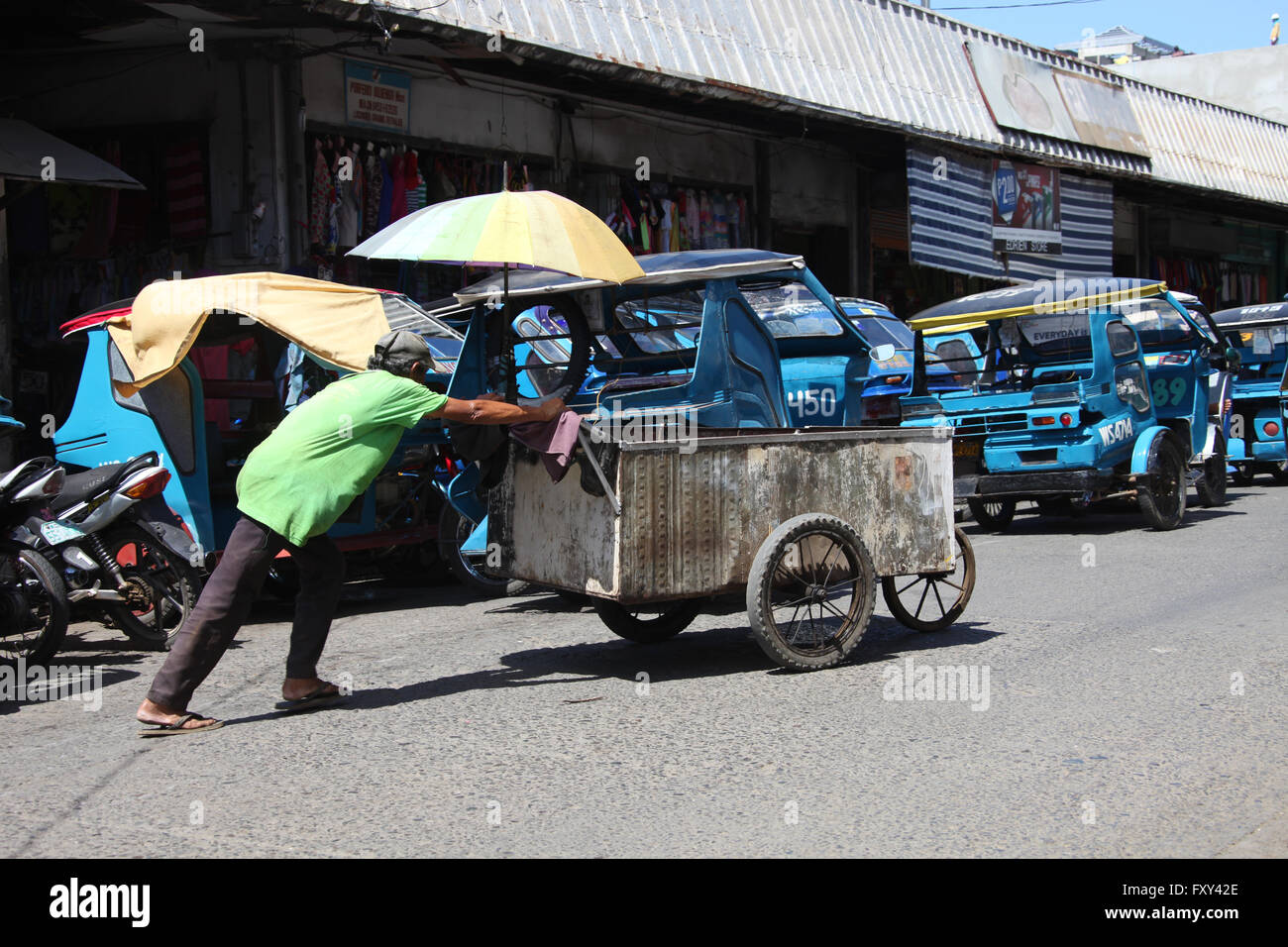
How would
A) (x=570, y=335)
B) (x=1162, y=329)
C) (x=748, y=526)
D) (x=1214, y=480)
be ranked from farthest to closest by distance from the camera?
1. (x=1214, y=480)
2. (x=1162, y=329)
3. (x=570, y=335)
4. (x=748, y=526)

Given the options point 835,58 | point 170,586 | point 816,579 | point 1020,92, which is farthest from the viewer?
point 1020,92

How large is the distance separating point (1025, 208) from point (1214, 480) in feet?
26.2

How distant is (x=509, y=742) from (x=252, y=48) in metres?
9.11

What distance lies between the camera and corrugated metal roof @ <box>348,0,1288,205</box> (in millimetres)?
13625

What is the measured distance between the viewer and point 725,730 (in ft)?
18.8

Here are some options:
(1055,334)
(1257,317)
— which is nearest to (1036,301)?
(1055,334)

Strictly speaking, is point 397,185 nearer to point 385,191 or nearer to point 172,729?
point 385,191

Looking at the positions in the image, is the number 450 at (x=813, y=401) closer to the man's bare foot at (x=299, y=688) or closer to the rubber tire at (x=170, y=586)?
the rubber tire at (x=170, y=586)

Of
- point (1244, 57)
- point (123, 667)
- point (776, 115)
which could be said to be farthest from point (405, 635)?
point (1244, 57)

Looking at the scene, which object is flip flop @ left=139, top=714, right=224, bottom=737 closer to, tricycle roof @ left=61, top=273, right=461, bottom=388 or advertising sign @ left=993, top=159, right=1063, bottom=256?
tricycle roof @ left=61, top=273, right=461, bottom=388

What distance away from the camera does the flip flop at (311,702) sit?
243 inches

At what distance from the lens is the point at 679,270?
310 inches

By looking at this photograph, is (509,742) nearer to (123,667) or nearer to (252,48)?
(123,667)

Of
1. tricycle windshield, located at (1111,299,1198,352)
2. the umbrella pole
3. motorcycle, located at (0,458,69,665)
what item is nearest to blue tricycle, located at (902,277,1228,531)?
tricycle windshield, located at (1111,299,1198,352)
